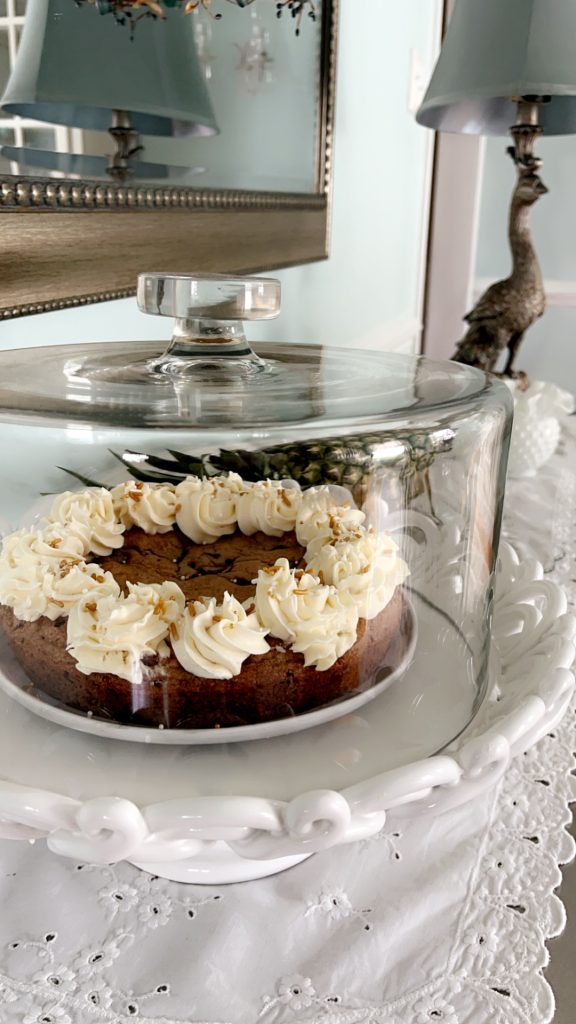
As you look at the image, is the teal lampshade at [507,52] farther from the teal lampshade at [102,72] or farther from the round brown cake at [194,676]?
the round brown cake at [194,676]

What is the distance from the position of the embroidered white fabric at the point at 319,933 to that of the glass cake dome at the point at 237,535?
84mm

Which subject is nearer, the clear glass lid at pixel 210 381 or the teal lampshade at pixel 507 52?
the clear glass lid at pixel 210 381

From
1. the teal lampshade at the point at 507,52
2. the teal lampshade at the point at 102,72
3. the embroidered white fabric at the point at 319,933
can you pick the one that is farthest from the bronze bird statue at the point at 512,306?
the embroidered white fabric at the point at 319,933

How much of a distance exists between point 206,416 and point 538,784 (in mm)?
317

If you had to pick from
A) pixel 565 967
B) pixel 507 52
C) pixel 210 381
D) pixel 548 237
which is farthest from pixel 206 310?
pixel 548 237

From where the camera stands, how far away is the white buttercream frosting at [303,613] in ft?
1.28

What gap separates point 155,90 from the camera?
24.7 inches

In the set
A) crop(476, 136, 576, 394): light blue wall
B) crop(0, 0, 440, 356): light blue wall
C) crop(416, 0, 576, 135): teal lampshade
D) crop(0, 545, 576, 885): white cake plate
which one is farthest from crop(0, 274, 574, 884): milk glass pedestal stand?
crop(476, 136, 576, 394): light blue wall

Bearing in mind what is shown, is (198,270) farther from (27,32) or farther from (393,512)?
(393,512)

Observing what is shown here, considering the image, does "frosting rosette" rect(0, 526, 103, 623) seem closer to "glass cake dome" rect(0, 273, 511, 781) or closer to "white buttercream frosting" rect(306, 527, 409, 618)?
"glass cake dome" rect(0, 273, 511, 781)

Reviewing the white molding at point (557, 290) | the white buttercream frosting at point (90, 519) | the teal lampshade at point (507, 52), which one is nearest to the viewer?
the white buttercream frosting at point (90, 519)

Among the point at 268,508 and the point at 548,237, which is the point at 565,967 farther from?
the point at 548,237

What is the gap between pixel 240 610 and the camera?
0.38 m

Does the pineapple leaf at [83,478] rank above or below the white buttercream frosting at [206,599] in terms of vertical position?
above
